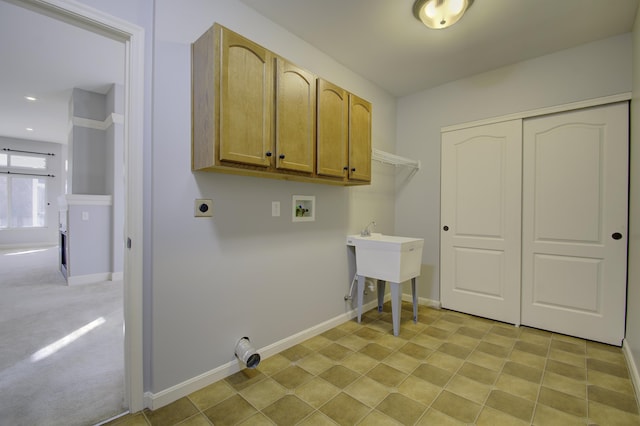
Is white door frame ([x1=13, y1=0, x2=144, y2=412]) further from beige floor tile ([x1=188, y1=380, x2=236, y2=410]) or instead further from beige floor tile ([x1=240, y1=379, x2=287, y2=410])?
beige floor tile ([x1=240, y1=379, x2=287, y2=410])

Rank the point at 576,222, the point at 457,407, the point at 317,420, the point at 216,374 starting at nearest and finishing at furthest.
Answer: the point at 317,420 → the point at 457,407 → the point at 216,374 → the point at 576,222

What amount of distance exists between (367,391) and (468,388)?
2.09 ft

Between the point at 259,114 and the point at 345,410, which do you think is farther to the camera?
the point at 259,114

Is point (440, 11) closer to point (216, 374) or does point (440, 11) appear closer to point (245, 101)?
point (245, 101)

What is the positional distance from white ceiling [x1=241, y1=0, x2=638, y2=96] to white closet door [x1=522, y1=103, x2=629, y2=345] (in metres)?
0.67

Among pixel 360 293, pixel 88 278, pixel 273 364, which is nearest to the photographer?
pixel 273 364

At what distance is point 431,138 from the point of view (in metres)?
3.37

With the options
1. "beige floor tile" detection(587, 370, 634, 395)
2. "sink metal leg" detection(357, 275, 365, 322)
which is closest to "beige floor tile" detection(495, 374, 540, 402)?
"beige floor tile" detection(587, 370, 634, 395)

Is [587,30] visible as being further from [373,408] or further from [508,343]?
[373,408]

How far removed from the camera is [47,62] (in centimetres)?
344

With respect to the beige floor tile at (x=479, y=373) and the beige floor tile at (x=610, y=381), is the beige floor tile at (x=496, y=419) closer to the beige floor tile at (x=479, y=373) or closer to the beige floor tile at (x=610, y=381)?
the beige floor tile at (x=479, y=373)

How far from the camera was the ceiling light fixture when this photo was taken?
190 cm

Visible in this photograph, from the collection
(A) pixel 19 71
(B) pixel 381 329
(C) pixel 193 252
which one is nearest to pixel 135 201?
(C) pixel 193 252

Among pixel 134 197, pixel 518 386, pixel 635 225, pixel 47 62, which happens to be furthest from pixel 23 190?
pixel 635 225
